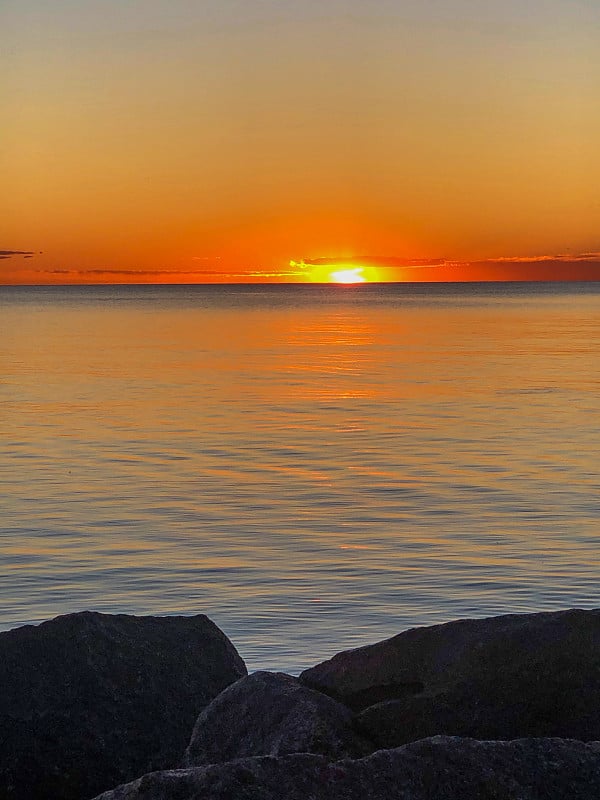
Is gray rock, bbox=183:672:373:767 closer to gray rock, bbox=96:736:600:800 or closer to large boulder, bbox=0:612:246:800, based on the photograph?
large boulder, bbox=0:612:246:800

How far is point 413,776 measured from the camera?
5281 millimetres

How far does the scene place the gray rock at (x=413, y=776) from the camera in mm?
5125

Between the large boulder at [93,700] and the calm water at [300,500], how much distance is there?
3.57 m

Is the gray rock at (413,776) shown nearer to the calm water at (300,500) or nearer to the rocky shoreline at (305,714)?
the rocky shoreline at (305,714)

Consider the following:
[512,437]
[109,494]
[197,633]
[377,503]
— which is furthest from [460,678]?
[512,437]

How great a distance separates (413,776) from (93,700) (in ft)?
10.8

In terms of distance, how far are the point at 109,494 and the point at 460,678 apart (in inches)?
A: 611

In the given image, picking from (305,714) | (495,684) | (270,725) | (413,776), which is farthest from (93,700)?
(413,776)

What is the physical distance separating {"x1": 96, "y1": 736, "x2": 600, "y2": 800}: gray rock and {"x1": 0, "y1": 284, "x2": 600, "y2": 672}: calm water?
22.2 ft

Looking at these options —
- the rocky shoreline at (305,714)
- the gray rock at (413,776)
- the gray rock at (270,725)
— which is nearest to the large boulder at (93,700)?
the rocky shoreline at (305,714)

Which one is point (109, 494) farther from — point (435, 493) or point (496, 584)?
point (496, 584)

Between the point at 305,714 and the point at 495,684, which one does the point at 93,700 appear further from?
the point at 495,684

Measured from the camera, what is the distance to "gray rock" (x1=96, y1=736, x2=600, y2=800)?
5125 millimetres

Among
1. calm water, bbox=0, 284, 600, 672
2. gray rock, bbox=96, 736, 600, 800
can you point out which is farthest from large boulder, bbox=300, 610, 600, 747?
calm water, bbox=0, 284, 600, 672
